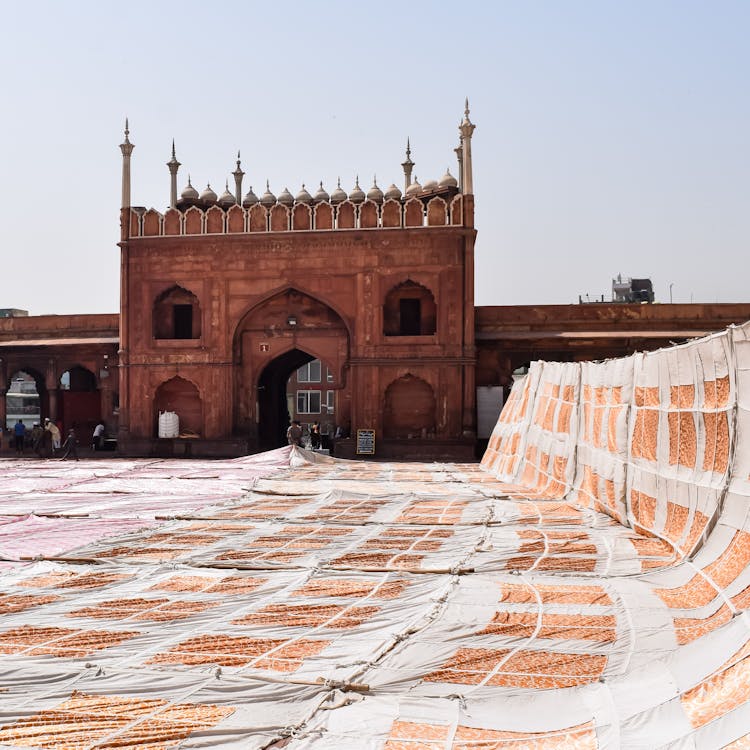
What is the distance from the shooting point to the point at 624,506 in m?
6.94

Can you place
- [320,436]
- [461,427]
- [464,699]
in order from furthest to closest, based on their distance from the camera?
1. [320,436]
2. [461,427]
3. [464,699]

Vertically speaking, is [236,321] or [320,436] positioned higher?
[236,321]

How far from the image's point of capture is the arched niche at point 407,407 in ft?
57.0

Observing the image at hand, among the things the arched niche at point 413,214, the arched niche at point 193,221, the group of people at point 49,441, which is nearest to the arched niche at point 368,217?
the arched niche at point 413,214

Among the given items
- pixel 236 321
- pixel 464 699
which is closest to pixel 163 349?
pixel 236 321

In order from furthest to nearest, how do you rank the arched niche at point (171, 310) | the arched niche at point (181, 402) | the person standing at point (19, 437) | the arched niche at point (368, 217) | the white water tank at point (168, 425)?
the person standing at point (19, 437) → the arched niche at point (171, 310) → the arched niche at point (181, 402) → the white water tank at point (168, 425) → the arched niche at point (368, 217)

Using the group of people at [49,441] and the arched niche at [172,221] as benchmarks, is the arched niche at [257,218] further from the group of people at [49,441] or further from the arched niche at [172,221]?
the group of people at [49,441]

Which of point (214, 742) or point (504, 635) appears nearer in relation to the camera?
point (214, 742)

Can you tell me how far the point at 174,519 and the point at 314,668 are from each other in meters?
4.71

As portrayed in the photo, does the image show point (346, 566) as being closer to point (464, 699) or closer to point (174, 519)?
point (464, 699)

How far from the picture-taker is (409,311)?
18172 mm

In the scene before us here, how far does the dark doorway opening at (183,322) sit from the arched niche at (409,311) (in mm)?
4650

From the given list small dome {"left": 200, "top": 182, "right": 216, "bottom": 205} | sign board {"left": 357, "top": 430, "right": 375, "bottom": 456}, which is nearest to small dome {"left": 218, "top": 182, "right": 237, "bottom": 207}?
small dome {"left": 200, "top": 182, "right": 216, "bottom": 205}

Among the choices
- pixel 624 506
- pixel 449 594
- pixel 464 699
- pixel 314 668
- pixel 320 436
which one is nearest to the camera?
pixel 464 699
